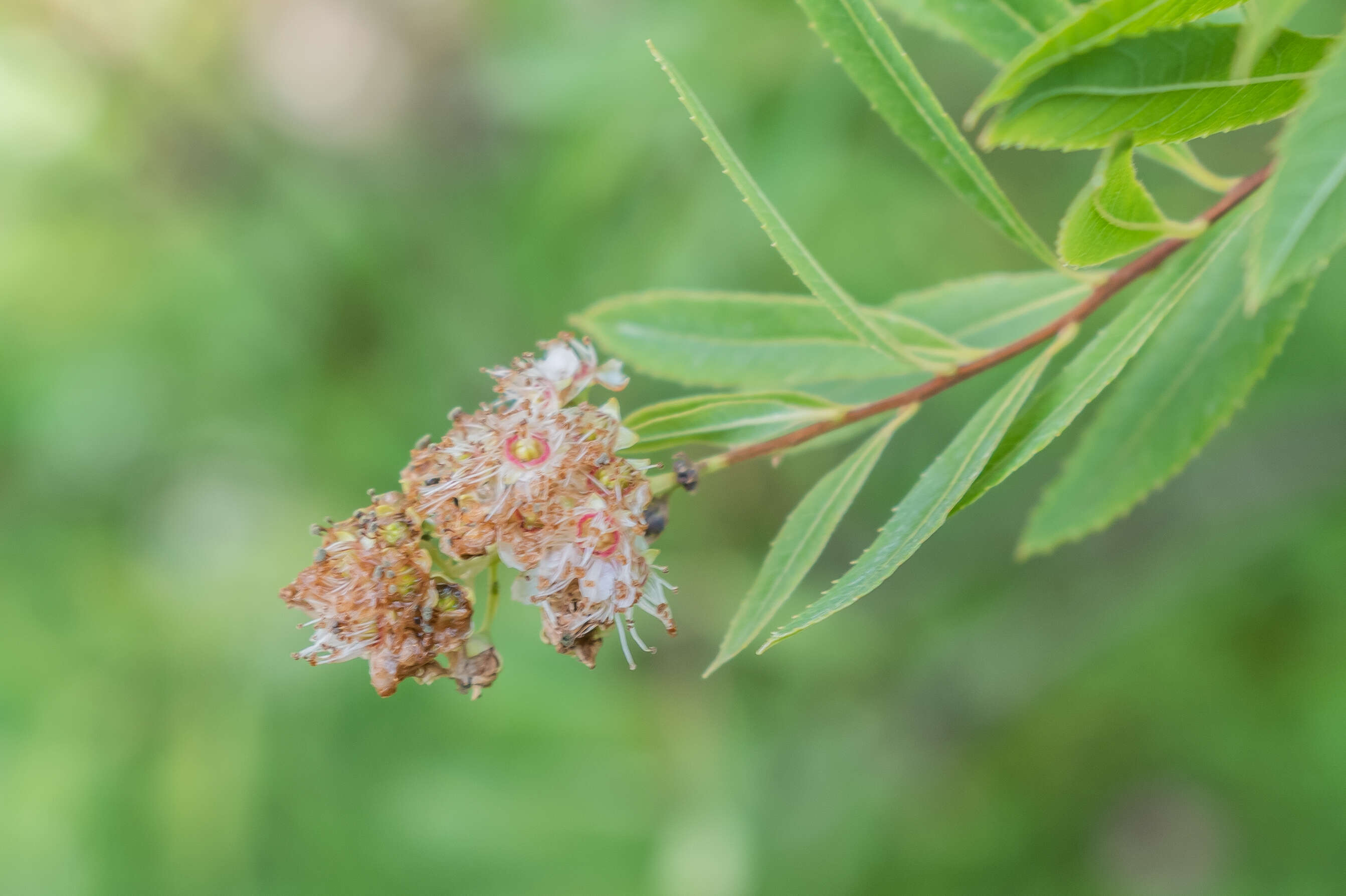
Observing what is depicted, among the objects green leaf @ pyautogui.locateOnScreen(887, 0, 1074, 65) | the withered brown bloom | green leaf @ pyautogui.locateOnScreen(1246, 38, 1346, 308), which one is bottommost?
green leaf @ pyautogui.locateOnScreen(1246, 38, 1346, 308)

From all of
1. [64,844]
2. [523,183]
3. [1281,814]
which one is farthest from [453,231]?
[1281,814]

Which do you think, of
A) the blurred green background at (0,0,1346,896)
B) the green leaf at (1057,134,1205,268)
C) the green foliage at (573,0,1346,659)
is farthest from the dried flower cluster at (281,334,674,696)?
the blurred green background at (0,0,1346,896)

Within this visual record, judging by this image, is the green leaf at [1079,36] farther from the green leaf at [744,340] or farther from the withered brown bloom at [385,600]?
the withered brown bloom at [385,600]

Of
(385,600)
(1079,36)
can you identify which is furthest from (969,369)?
(385,600)

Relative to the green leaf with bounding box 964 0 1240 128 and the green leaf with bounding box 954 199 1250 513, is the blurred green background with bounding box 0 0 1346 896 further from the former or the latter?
the green leaf with bounding box 964 0 1240 128

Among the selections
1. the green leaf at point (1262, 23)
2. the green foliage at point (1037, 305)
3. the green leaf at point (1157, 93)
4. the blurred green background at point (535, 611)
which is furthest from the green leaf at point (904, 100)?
the blurred green background at point (535, 611)

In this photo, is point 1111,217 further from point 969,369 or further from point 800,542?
point 800,542
